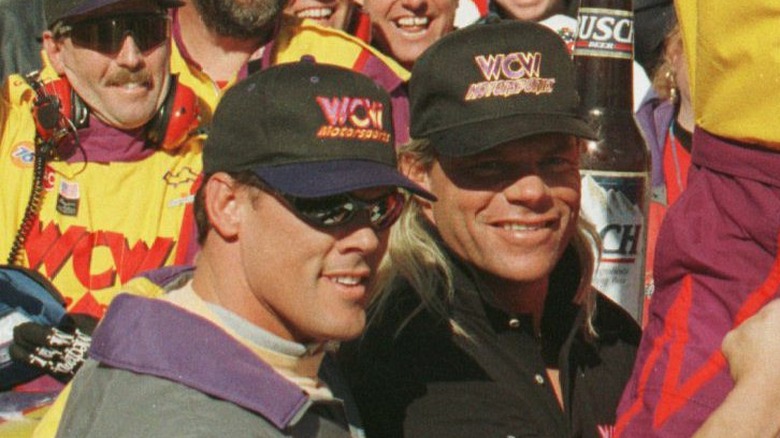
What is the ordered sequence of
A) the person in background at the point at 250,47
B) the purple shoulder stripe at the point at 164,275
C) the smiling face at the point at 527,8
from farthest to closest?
the smiling face at the point at 527,8
the person in background at the point at 250,47
the purple shoulder stripe at the point at 164,275

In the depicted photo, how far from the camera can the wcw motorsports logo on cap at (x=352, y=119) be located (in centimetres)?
293

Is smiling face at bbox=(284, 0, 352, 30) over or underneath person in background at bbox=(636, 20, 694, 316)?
over

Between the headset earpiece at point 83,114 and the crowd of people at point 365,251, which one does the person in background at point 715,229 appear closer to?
the crowd of people at point 365,251

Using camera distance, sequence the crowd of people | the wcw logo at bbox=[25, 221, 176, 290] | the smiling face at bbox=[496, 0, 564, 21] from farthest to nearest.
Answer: the smiling face at bbox=[496, 0, 564, 21] → the wcw logo at bbox=[25, 221, 176, 290] → the crowd of people

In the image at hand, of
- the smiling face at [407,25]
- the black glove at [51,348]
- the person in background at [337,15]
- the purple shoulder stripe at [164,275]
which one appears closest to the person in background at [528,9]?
the smiling face at [407,25]

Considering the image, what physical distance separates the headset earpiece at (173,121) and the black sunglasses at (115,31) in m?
0.18

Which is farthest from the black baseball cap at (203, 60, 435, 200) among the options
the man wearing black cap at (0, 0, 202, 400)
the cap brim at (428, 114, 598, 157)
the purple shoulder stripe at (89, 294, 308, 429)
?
the man wearing black cap at (0, 0, 202, 400)

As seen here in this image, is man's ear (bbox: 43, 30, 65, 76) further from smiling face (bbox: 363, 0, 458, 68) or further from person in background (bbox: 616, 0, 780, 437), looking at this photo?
person in background (bbox: 616, 0, 780, 437)

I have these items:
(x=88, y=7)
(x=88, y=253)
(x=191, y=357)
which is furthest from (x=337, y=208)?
(x=88, y=7)

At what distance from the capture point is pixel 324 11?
623cm

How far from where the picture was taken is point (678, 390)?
311 centimetres

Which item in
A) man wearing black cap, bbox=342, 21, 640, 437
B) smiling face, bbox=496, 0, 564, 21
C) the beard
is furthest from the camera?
smiling face, bbox=496, 0, 564, 21

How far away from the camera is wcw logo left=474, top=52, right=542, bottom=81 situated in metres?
3.54

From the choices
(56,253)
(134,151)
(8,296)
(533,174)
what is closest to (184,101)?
(134,151)
